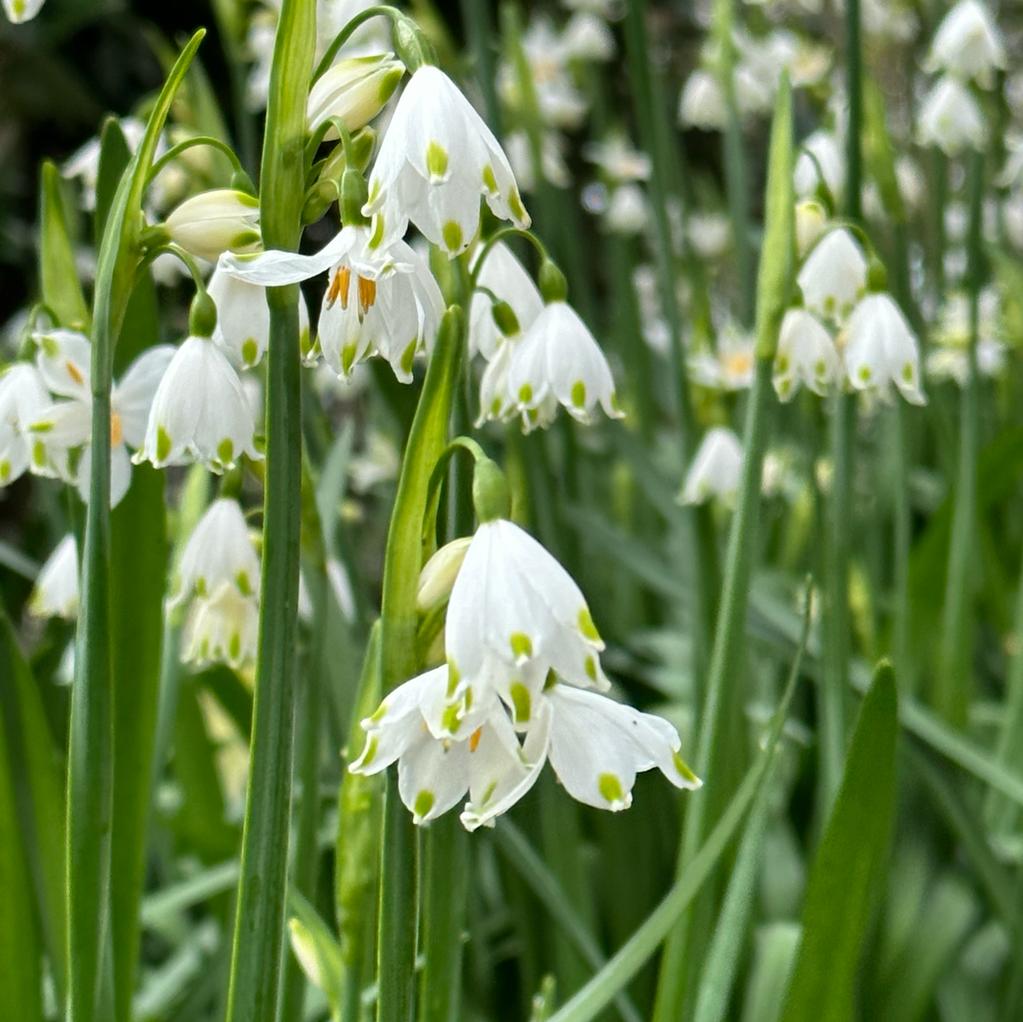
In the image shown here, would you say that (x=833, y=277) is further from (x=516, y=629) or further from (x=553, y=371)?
(x=516, y=629)

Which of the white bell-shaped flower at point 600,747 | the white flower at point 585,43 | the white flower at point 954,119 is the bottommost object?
the white bell-shaped flower at point 600,747

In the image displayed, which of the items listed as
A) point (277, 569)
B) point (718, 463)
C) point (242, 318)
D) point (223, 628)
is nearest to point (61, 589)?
point (223, 628)

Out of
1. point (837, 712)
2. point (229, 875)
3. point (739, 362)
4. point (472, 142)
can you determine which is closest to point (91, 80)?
point (739, 362)

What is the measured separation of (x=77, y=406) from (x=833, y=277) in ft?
2.15

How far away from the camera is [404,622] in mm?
644

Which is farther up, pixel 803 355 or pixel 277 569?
pixel 803 355

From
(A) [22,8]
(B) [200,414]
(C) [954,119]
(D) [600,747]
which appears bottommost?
(D) [600,747]

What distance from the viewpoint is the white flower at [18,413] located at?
2.97 feet

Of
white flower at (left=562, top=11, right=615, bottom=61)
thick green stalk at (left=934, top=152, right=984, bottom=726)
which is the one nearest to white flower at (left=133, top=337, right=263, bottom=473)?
thick green stalk at (left=934, top=152, right=984, bottom=726)

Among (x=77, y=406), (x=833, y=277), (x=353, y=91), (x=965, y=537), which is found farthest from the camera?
(x=965, y=537)

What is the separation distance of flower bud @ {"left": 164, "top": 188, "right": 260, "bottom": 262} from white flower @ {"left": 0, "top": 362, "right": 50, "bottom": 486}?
0.24 m

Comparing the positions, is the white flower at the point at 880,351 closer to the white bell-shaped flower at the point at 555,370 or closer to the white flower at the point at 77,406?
the white bell-shaped flower at the point at 555,370

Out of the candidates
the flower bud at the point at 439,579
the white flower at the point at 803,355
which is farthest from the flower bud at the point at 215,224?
the white flower at the point at 803,355

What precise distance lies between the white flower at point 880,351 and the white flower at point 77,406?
565 mm
